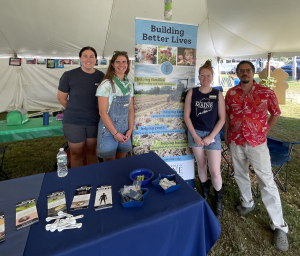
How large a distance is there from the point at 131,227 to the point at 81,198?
347 millimetres

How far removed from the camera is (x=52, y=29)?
530 centimetres

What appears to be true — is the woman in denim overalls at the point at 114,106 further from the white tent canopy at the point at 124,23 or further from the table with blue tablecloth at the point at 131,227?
the white tent canopy at the point at 124,23

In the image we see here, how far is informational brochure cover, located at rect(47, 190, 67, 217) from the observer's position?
887 mm

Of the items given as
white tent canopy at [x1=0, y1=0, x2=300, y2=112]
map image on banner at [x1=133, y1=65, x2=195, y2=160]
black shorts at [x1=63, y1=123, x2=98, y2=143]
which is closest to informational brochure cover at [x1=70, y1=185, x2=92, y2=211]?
black shorts at [x1=63, y1=123, x2=98, y2=143]

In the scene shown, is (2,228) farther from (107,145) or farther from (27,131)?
(27,131)

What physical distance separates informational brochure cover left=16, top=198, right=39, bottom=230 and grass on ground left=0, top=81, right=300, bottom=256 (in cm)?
143

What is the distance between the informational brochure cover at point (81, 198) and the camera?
92 centimetres

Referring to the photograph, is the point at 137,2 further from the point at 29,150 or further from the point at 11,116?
the point at 29,150

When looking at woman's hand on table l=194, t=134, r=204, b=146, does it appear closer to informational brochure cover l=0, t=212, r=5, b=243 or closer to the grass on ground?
the grass on ground

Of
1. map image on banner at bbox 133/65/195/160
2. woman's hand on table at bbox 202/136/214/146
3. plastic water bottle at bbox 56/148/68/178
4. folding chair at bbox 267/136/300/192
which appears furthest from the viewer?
folding chair at bbox 267/136/300/192

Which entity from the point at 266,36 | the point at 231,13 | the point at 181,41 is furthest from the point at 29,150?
the point at 266,36

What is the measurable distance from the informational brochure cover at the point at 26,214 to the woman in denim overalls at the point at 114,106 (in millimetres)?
807

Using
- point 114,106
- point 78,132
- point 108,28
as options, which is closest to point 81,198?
point 114,106

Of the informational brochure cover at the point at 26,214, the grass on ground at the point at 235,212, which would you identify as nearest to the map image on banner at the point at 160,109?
the grass on ground at the point at 235,212
